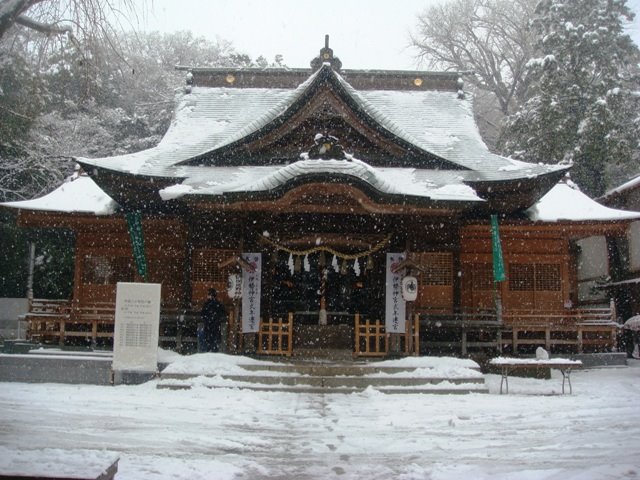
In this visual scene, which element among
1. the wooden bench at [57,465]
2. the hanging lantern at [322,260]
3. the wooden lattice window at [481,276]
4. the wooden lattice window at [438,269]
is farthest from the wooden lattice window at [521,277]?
the wooden bench at [57,465]

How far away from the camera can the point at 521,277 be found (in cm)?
1620

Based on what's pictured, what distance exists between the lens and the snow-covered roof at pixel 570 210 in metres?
15.2

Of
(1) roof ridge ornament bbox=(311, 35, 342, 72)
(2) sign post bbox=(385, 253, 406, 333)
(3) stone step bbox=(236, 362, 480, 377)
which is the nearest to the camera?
(3) stone step bbox=(236, 362, 480, 377)

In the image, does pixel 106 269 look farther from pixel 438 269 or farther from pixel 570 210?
pixel 570 210

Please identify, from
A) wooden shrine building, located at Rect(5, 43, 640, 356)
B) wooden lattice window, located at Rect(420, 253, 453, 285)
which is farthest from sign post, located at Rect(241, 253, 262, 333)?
wooden lattice window, located at Rect(420, 253, 453, 285)

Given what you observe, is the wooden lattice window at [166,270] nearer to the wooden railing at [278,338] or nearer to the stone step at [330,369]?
the wooden railing at [278,338]


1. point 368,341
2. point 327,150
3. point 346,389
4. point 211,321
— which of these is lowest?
point 346,389

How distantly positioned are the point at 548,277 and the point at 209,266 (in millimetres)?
8684

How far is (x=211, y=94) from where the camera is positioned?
66.8 feet

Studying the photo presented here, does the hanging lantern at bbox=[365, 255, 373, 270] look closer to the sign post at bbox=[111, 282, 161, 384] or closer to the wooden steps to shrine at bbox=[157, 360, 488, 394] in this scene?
the wooden steps to shrine at bbox=[157, 360, 488, 394]

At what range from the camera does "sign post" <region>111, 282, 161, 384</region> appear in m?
11.1

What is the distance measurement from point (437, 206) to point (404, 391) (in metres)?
4.16

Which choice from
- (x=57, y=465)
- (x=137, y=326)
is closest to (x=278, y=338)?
(x=137, y=326)

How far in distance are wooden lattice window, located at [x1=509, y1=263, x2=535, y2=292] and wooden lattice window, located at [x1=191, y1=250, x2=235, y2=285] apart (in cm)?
722
